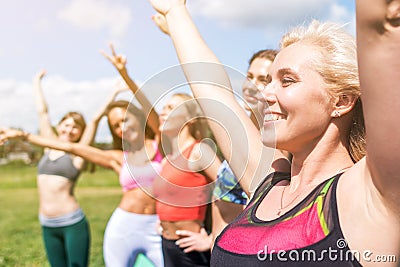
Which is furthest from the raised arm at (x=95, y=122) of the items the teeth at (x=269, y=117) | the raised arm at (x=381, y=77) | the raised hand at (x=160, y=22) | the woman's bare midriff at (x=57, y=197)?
the raised arm at (x=381, y=77)

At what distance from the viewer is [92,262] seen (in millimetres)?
8055

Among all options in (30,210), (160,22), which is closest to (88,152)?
(160,22)

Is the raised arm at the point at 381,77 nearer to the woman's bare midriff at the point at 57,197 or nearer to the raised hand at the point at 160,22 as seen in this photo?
the raised hand at the point at 160,22

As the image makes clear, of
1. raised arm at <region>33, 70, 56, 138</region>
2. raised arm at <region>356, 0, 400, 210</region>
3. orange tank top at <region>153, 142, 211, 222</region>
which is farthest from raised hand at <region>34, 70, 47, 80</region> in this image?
raised arm at <region>356, 0, 400, 210</region>

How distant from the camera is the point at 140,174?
3.60 meters

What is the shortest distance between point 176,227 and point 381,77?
314cm

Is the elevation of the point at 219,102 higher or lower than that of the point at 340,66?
lower

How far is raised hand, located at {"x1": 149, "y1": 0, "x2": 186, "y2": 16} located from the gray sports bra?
Answer: 443 cm

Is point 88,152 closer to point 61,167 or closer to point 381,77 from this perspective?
point 61,167

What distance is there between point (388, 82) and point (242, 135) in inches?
36.2

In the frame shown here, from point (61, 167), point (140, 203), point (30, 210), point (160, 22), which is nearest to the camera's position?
point (160, 22)

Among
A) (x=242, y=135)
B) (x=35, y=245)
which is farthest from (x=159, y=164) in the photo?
(x=35, y=245)

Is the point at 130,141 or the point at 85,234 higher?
the point at 130,141

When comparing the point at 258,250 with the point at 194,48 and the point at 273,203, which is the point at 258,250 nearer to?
the point at 273,203
